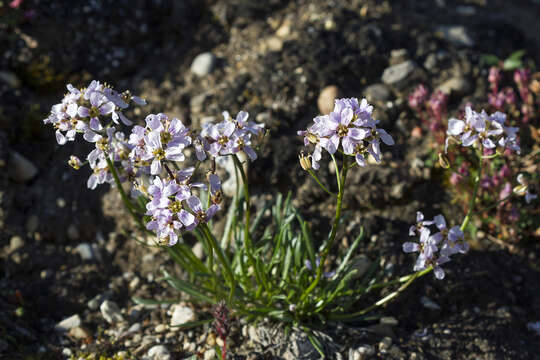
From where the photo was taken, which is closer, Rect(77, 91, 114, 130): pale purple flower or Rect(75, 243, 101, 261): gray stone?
Rect(77, 91, 114, 130): pale purple flower

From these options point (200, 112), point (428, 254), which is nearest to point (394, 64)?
point (200, 112)

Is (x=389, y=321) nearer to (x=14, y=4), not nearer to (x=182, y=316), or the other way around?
(x=182, y=316)

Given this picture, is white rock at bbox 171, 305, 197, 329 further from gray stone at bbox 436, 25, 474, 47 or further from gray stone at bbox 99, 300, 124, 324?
gray stone at bbox 436, 25, 474, 47

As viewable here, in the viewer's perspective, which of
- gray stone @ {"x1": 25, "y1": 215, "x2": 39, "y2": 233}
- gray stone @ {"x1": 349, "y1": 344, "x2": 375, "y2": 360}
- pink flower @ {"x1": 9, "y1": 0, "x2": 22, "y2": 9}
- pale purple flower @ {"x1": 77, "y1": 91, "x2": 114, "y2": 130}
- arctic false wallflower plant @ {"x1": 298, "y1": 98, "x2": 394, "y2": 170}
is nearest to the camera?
arctic false wallflower plant @ {"x1": 298, "y1": 98, "x2": 394, "y2": 170}

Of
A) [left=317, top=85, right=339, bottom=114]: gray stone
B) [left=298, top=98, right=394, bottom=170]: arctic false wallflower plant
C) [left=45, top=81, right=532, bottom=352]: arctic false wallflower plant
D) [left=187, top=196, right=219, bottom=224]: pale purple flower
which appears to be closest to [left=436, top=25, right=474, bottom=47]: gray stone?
[left=317, top=85, right=339, bottom=114]: gray stone

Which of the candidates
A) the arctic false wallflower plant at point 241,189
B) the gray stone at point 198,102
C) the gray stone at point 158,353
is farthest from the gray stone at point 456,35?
the gray stone at point 158,353

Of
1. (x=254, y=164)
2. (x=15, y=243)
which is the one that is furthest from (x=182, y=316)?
(x=15, y=243)

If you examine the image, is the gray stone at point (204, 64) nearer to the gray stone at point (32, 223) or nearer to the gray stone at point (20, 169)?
the gray stone at point (20, 169)

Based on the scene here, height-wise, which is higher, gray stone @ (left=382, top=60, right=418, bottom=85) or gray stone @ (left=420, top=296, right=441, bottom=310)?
gray stone @ (left=382, top=60, right=418, bottom=85)

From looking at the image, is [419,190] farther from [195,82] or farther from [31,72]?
[31,72]
